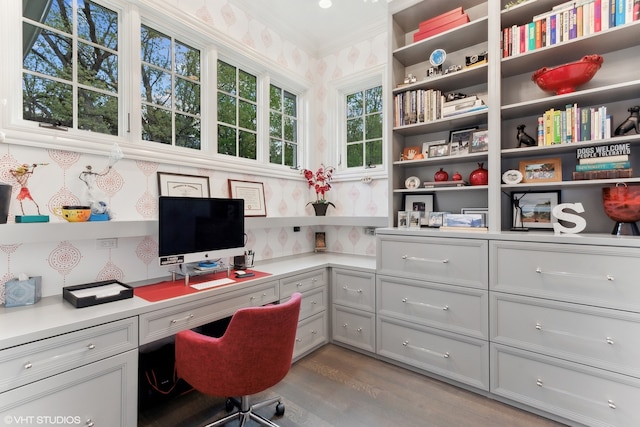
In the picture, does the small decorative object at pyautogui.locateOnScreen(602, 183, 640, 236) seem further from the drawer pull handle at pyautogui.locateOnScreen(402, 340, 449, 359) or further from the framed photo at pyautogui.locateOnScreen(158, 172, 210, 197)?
the framed photo at pyautogui.locateOnScreen(158, 172, 210, 197)

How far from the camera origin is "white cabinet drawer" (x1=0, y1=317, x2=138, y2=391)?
3.81 feet

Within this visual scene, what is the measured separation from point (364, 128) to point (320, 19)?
4.01 feet

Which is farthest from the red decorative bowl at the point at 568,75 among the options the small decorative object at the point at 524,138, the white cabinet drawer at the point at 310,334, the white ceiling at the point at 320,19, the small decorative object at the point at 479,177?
the white cabinet drawer at the point at 310,334

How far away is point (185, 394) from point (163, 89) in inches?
90.6

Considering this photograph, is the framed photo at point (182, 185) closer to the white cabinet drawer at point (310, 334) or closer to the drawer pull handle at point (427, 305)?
the white cabinet drawer at point (310, 334)

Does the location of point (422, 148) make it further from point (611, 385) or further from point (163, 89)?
point (163, 89)

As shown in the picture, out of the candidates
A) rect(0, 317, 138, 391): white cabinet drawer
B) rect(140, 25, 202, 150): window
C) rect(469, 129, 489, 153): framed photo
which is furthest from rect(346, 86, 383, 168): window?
rect(0, 317, 138, 391): white cabinet drawer

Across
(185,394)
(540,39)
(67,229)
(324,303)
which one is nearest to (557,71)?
(540,39)

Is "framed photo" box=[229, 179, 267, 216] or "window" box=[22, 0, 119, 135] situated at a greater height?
"window" box=[22, 0, 119, 135]

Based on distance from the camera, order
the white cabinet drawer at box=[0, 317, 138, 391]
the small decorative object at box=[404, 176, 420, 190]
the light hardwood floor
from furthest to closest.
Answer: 1. the small decorative object at box=[404, 176, 420, 190]
2. the light hardwood floor
3. the white cabinet drawer at box=[0, 317, 138, 391]

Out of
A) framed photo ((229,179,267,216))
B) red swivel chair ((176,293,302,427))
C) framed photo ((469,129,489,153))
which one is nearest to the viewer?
red swivel chair ((176,293,302,427))

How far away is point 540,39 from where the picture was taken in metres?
2.01

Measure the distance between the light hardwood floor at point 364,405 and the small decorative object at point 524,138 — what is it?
6.01ft

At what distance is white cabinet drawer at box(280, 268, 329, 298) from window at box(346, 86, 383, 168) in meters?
1.41
